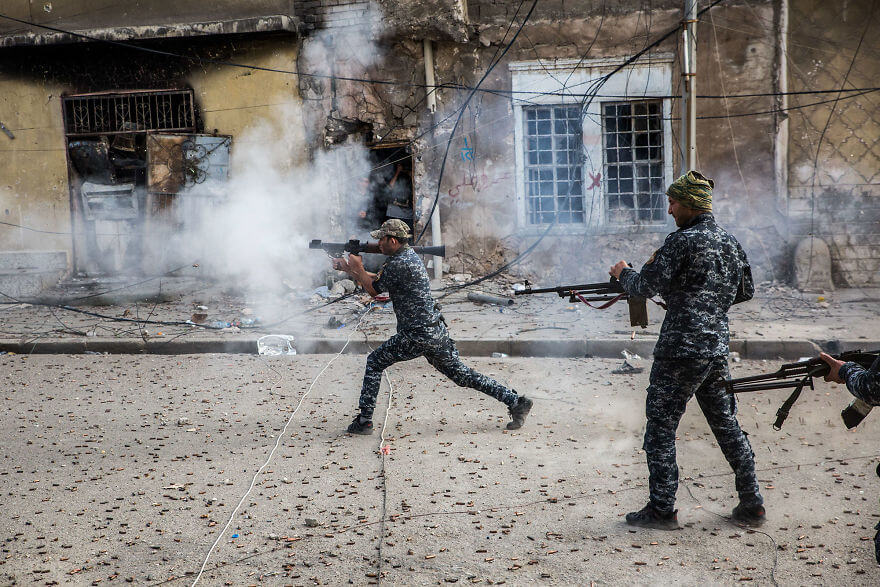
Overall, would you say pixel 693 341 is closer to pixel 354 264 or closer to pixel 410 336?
pixel 410 336

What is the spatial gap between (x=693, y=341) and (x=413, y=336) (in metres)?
2.32

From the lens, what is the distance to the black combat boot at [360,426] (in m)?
5.57

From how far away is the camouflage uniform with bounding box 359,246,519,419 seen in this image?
550 centimetres

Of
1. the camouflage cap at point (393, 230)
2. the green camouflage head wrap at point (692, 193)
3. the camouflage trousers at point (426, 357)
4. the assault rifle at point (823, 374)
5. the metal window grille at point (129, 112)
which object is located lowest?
the camouflage trousers at point (426, 357)

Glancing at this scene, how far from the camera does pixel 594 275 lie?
39.3 ft

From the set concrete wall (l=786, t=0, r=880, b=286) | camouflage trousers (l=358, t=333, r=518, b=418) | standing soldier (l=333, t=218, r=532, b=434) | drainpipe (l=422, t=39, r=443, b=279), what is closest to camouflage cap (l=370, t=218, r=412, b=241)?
standing soldier (l=333, t=218, r=532, b=434)

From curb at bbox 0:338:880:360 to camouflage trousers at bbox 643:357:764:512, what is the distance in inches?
162

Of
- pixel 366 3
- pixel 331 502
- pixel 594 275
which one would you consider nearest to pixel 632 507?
pixel 331 502

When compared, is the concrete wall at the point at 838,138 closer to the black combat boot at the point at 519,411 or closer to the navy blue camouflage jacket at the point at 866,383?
the black combat boot at the point at 519,411

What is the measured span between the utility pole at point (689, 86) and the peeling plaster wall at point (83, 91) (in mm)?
5957

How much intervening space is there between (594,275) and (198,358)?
644cm

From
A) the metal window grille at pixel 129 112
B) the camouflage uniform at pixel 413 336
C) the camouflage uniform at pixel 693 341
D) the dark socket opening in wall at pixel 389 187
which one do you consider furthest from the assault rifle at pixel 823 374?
the metal window grille at pixel 129 112

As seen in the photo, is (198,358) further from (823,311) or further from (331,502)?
(823,311)

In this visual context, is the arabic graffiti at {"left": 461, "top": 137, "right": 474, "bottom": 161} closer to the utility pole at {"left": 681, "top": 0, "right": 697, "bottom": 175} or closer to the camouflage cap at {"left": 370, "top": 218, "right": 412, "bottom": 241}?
the utility pole at {"left": 681, "top": 0, "right": 697, "bottom": 175}
